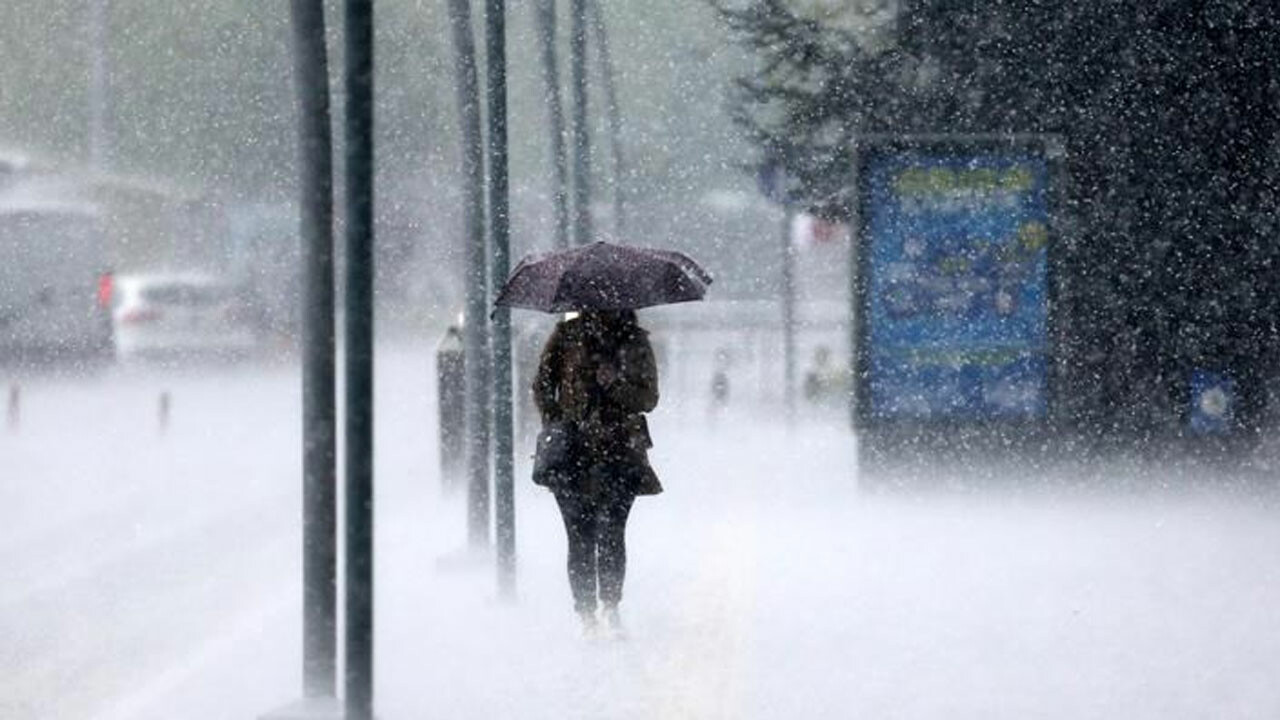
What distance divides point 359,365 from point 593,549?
9.79ft

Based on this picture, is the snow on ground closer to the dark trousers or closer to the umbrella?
the dark trousers

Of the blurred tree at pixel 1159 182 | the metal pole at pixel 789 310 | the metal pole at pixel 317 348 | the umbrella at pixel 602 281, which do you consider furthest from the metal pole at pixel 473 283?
the metal pole at pixel 789 310

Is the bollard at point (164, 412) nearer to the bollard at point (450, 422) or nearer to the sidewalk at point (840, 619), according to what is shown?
the bollard at point (450, 422)

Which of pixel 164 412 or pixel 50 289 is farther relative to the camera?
pixel 50 289

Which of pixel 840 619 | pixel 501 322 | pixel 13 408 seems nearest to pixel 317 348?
pixel 840 619

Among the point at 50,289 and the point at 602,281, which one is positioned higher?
the point at 50,289

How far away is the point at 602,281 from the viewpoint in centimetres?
951

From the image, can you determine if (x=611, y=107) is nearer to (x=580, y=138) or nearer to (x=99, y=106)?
(x=580, y=138)

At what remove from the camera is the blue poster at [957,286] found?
1488cm

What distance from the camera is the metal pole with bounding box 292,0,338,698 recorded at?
7324mm

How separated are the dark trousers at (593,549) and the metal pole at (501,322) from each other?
1153mm

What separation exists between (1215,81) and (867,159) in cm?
252

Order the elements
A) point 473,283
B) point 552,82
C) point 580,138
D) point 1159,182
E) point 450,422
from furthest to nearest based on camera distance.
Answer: point 580,138 → point 552,82 → point 450,422 → point 1159,182 → point 473,283

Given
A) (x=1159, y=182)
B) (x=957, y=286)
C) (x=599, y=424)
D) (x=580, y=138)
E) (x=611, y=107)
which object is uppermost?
(x=611, y=107)
